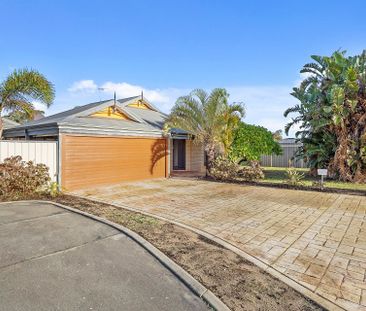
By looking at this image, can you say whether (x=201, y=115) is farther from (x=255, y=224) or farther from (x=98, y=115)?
(x=255, y=224)

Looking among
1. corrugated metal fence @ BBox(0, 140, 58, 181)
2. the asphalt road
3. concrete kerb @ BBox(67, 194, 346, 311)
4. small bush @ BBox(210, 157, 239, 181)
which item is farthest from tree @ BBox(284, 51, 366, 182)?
corrugated metal fence @ BBox(0, 140, 58, 181)

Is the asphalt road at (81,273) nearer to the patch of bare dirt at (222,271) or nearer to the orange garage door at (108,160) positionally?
the patch of bare dirt at (222,271)

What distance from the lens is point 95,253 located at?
4184 millimetres

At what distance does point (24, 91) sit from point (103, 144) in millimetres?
3922

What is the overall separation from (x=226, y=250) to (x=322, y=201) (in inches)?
230

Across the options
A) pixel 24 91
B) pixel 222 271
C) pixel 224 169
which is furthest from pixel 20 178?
pixel 224 169

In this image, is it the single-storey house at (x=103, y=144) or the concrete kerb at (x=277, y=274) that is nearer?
the concrete kerb at (x=277, y=274)

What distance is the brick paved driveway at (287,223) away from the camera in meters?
3.58

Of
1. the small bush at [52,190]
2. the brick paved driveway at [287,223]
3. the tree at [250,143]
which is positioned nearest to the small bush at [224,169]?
→ the tree at [250,143]

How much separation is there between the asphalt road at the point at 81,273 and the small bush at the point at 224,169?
29.0 feet

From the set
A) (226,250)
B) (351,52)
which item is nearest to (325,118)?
(351,52)

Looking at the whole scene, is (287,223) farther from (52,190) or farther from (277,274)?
(52,190)

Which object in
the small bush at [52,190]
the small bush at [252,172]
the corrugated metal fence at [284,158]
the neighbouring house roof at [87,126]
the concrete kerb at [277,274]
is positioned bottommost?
the concrete kerb at [277,274]

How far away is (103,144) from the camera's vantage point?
1171cm
